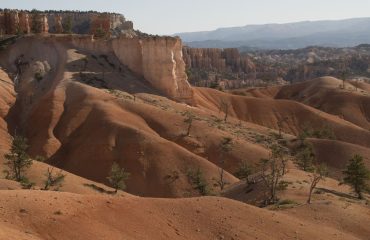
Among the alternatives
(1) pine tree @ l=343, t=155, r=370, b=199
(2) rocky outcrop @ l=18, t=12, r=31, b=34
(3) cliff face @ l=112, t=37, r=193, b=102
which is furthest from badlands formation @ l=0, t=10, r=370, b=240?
(2) rocky outcrop @ l=18, t=12, r=31, b=34

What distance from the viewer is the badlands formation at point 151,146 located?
84.3ft

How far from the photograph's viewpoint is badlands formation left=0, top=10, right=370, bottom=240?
25703 millimetres

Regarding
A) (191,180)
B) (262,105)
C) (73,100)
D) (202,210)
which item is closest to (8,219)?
(202,210)

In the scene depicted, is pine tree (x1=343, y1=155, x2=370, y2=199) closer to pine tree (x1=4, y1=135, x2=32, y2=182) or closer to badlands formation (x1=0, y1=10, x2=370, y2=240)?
badlands formation (x1=0, y1=10, x2=370, y2=240)

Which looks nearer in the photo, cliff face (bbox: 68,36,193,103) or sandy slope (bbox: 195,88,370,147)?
cliff face (bbox: 68,36,193,103)

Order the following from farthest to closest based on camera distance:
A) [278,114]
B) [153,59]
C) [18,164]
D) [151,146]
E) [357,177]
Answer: [278,114]
[153,59]
[151,146]
[18,164]
[357,177]

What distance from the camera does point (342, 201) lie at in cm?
3603

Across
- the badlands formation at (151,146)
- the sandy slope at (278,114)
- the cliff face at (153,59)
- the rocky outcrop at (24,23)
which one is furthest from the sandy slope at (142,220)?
the rocky outcrop at (24,23)

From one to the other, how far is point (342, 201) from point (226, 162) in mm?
26047

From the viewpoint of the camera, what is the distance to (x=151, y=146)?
2313 inches

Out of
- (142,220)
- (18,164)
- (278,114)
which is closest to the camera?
(142,220)

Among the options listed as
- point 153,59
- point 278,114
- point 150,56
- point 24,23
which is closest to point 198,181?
point 153,59

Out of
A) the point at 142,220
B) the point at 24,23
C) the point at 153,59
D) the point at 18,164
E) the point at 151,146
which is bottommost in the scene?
the point at 151,146

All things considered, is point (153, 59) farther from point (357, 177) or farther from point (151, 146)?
point (357, 177)
